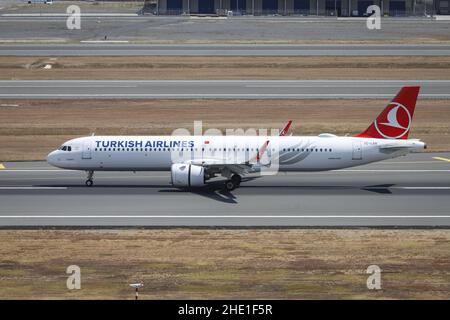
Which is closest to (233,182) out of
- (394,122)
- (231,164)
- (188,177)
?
(231,164)

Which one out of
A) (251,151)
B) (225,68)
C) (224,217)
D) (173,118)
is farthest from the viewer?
(225,68)

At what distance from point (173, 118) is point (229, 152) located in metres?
28.4

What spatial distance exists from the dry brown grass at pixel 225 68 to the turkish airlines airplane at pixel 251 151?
170 feet

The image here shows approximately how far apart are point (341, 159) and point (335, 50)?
253 feet

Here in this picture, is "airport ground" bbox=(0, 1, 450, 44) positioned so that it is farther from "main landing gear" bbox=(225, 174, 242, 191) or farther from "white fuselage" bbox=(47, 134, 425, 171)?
"main landing gear" bbox=(225, 174, 242, 191)

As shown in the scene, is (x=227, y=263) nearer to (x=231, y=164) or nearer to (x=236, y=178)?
(x=231, y=164)

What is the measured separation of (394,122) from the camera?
56.2 m

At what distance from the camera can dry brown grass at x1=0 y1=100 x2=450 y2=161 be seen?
75375 mm

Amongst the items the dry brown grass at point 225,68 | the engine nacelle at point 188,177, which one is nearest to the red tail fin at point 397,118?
the engine nacelle at point 188,177

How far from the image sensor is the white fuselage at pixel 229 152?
55719 millimetres

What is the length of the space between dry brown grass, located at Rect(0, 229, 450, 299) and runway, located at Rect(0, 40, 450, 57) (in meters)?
84.3

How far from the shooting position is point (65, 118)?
3307 inches

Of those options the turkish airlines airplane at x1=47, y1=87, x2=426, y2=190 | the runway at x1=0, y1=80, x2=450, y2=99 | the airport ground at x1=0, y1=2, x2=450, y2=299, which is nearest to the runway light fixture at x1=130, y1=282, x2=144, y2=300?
the airport ground at x1=0, y1=2, x2=450, y2=299

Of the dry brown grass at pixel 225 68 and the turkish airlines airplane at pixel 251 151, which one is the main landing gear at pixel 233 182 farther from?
the dry brown grass at pixel 225 68
